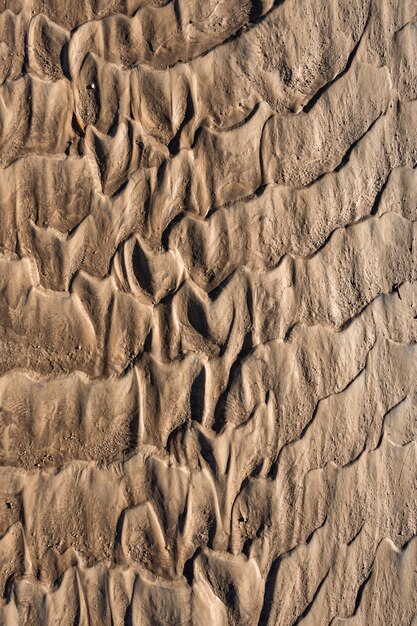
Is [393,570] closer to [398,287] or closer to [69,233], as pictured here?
[398,287]

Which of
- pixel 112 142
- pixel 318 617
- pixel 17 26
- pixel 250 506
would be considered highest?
pixel 17 26

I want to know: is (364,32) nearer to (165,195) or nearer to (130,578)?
(165,195)

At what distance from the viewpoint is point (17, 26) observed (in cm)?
110

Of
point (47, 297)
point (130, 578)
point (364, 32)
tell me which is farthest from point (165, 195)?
point (130, 578)

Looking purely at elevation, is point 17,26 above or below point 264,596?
above

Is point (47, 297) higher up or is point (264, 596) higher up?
point (47, 297)

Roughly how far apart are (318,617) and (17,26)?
3.64 ft

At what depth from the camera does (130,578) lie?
3.52 feet

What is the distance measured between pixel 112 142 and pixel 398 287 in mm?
555

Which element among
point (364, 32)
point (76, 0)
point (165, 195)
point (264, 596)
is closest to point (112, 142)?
point (165, 195)

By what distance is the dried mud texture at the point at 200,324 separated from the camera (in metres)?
1.08

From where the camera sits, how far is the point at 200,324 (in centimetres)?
111

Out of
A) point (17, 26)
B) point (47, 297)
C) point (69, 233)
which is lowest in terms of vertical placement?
point (47, 297)

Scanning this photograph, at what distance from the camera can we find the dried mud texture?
42.4 inches
